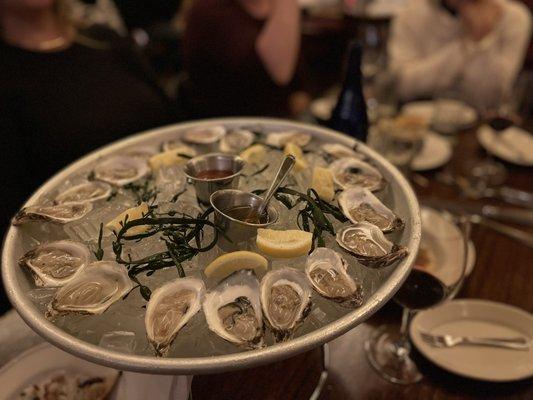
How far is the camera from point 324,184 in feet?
3.06

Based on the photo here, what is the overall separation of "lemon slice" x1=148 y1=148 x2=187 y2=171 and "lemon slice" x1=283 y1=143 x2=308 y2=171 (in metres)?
0.26

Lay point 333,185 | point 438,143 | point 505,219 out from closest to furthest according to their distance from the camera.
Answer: point 333,185, point 505,219, point 438,143

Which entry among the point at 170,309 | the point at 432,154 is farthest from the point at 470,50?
the point at 170,309

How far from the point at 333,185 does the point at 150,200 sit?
0.40m

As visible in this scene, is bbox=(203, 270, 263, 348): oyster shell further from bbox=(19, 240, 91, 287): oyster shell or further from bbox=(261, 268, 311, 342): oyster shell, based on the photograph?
bbox=(19, 240, 91, 287): oyster shell

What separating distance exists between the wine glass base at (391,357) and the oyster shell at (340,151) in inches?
16.8

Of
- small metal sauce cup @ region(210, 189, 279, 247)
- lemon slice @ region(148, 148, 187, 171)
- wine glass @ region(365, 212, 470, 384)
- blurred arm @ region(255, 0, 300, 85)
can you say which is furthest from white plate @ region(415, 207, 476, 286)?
blurred arm @ region(255, 0, 300, 85)

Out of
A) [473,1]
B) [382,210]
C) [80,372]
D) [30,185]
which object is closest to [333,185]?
[382,210]

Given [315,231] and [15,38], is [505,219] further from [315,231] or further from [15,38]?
[15,38]

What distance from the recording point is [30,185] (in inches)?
68.4

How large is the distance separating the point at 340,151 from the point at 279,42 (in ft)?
4.26

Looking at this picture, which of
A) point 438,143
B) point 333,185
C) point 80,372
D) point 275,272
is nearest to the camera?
point 275,272

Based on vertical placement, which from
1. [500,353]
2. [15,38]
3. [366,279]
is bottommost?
[500,353]

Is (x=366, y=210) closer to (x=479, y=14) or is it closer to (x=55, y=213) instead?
(x=55, y=213)
